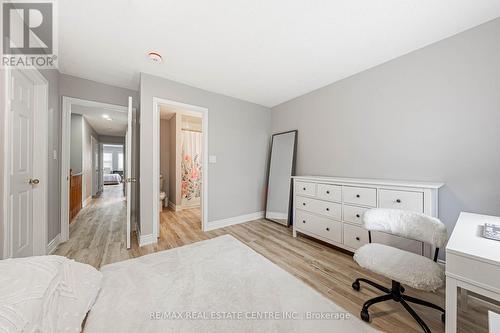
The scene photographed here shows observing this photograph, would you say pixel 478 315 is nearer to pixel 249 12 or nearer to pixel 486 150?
pixel 486 150

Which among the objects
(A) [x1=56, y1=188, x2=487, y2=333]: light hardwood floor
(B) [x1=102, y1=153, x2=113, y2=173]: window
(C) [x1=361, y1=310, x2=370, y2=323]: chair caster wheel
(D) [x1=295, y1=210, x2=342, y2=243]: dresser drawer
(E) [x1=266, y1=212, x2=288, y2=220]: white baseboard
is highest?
(B) [x1=102, y1=153, x2=113, y2=173]: window

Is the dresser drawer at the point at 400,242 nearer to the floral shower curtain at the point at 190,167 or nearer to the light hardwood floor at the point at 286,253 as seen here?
the light hardwood floor at the point at 286,253

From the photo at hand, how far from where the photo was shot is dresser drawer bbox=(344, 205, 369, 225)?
218 cm

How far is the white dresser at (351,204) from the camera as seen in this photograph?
1775 millimetres

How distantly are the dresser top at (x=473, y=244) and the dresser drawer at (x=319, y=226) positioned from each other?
127 centimetres

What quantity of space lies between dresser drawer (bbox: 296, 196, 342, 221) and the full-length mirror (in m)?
0.59

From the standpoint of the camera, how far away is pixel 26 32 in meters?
1.75

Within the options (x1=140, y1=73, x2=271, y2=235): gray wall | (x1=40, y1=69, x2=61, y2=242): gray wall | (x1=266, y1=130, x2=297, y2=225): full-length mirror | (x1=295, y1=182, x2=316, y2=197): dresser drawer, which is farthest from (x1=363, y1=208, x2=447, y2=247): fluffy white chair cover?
(x1=40, y1=69, x2=61, y2=242): gray wall

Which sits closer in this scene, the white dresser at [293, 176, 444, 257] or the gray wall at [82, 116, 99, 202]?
the white dresser at [293, 176, 444, 257]

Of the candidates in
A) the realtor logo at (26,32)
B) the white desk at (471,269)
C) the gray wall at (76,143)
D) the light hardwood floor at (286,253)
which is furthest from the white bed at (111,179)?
the white desk at (471,269)

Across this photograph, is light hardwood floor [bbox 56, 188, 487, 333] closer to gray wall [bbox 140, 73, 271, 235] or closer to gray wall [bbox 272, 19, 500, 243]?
gray wall [bbox 140, 73, 271, 235]

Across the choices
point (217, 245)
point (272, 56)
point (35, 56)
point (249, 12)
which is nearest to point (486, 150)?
point (272, 56)

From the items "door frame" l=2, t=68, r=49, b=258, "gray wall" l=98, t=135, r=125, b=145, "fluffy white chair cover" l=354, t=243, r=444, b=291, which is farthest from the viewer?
"gray wall" l=98, t=135, r=125, b=145

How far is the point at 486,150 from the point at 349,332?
79.7 inches
